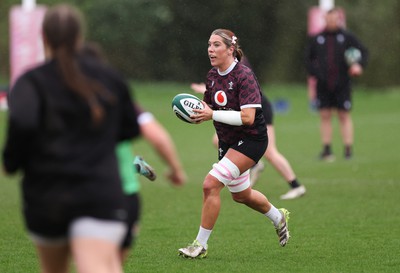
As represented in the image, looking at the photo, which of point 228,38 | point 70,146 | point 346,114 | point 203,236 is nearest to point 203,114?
point 228,38

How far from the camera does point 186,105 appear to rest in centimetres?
781

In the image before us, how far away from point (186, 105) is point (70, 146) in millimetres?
3654

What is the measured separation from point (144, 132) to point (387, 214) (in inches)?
247

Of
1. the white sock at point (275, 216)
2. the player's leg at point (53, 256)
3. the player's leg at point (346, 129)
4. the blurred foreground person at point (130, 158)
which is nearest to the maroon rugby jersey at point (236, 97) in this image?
the white sock at point (275, 216)

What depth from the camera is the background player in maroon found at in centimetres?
769

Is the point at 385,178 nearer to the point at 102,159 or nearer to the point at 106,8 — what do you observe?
the point at 102,159

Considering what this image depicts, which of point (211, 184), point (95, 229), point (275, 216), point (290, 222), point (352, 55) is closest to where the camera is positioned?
point (95, 229)

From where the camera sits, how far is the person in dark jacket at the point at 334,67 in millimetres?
16484

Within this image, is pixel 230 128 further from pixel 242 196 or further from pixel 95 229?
pixel 95 229

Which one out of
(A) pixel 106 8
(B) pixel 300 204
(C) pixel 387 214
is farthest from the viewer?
(A) pixel 106 8

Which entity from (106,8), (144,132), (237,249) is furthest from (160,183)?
(106,8)

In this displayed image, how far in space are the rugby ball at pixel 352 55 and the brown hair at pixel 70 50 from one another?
1257 centimetres

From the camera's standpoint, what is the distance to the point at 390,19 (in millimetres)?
36938

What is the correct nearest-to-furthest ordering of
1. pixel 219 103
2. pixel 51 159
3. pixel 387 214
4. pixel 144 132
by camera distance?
pixel 51 159 < pixel 144 132 < pixel 219 103 < pixel 387 214
